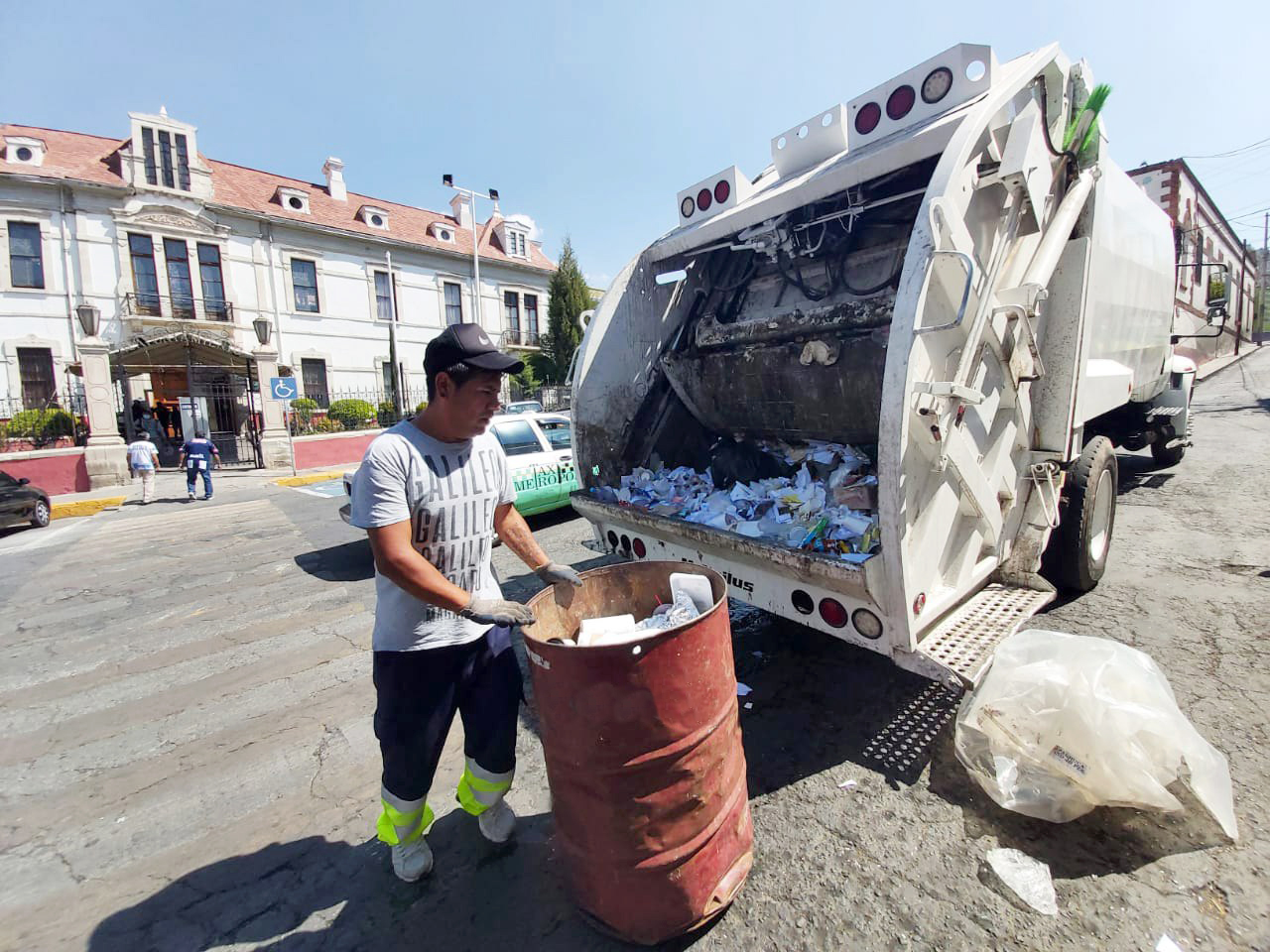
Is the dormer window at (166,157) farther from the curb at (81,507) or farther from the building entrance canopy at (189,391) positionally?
the curb at (81,507)

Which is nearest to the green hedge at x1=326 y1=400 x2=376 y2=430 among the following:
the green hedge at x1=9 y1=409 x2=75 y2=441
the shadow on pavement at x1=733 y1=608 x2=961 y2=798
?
the green hedge at x1=9 y1=409 x2=75 y2=441

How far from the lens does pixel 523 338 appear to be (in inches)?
1107

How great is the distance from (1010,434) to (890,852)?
1910 mm

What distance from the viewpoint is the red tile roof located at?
1764cm

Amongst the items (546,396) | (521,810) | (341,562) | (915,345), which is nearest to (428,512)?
(521,810)

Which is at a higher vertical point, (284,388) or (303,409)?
(284,388)

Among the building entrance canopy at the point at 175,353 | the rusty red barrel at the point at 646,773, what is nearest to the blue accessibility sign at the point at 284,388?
the building entrance canopy at the point at 175,353

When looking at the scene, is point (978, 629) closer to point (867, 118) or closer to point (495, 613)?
point (495, 613)

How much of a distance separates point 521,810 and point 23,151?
2478 centimetres

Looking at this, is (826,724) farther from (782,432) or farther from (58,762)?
(58,762)

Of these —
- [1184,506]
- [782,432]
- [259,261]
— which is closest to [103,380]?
[259,261]

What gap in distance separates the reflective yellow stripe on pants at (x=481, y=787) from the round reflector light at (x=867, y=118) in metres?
3.12

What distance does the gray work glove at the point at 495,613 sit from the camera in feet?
5.64

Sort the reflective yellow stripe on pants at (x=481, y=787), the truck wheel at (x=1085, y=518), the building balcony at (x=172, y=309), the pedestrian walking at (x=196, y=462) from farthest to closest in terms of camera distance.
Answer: the building balcony at (x=172, y=309), the pedestrian walking at (x=196, y=462), the truck wheel at (x=1085, y=518), the reflective yellow stripe on pants at (x=481, y=787)
